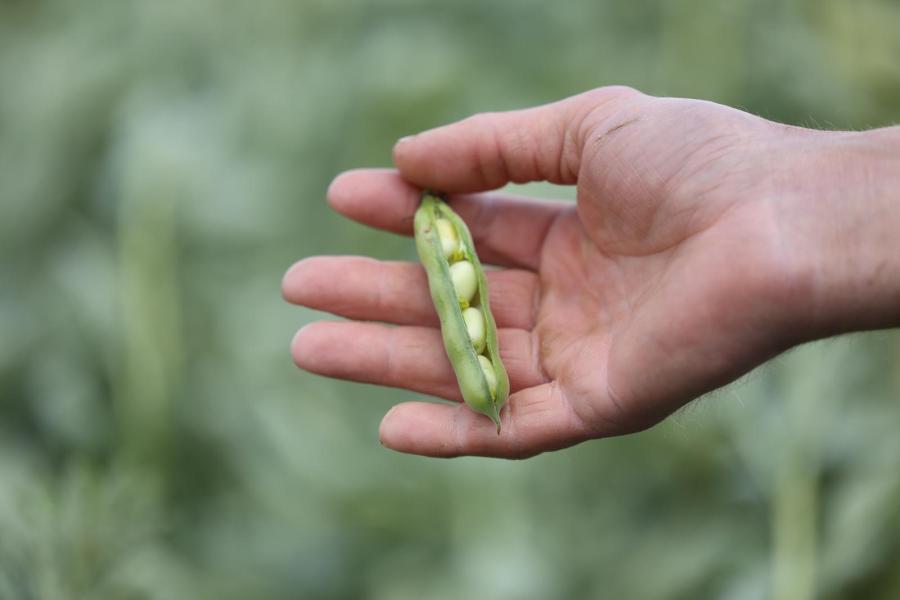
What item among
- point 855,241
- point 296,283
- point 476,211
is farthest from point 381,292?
point 855,241

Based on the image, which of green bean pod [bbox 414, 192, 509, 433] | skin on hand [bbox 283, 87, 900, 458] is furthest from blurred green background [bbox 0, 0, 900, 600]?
green bean pod [bbox 414, 192, 509, 433]

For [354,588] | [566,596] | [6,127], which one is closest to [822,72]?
[566,596]

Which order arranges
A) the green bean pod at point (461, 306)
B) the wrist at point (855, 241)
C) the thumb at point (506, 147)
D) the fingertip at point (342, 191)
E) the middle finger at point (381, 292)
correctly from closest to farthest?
the wrist at point (855, 241) → the green bean pod at point (461, 306) → the thumb at point (506, 147) → the middle finger at point (381, 292) → the fingertip at point (342, 191)

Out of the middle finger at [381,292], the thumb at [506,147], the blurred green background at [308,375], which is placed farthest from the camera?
the blurred green background at [308,375]

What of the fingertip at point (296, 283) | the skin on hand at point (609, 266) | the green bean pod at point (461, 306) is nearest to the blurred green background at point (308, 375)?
the skin on hand at point (609, 266)

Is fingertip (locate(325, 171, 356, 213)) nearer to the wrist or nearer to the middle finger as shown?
the middle finger

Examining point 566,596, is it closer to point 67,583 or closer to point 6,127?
point 67,583

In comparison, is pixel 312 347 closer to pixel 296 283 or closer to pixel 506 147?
pixel 296 283

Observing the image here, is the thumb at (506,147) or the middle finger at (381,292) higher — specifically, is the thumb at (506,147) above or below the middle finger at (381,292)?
above

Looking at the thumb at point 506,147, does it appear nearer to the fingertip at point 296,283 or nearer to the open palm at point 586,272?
the open palm at point 586,272
